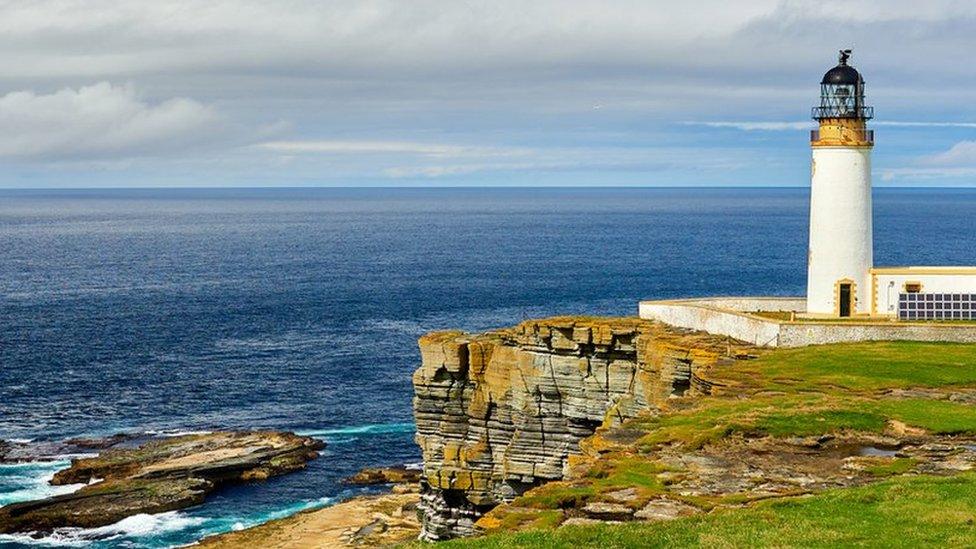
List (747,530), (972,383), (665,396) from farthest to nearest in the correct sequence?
(665,396) < (972,383) < (747,530)

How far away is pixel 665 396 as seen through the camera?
50.7 meters

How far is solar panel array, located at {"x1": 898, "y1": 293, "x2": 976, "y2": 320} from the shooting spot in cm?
5469

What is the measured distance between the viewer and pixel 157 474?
73562 mm

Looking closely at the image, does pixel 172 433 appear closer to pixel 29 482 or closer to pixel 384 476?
pixel 29 482

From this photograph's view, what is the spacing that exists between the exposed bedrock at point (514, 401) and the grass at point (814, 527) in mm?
27463

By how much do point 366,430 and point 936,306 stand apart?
43.8 meters

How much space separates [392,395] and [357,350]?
1900cm

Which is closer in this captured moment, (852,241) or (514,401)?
(852,241)

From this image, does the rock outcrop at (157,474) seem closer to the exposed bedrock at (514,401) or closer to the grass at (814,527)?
the exposed bedrock at (514,401)

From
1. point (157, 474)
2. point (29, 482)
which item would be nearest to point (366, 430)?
point (157, 474)

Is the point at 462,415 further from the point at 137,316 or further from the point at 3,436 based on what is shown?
the point at 137,316

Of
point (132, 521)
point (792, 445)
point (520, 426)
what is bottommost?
point (132, 521)

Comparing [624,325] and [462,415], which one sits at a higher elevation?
[624,325]

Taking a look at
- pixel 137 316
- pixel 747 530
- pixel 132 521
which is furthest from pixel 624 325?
pixel 137 316
